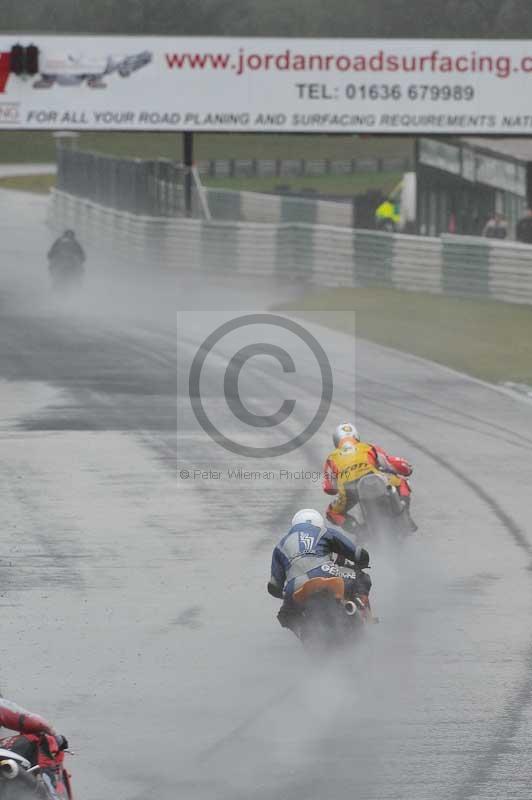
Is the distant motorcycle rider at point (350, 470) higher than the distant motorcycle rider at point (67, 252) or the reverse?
the reverse

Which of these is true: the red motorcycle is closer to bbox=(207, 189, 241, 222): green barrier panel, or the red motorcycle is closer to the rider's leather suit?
the rider's leather suit

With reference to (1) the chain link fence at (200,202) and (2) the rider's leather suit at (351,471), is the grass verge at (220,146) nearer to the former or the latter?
(1) the chain link fence at (200,202)

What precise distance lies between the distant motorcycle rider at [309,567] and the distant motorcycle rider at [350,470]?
2.62 meters

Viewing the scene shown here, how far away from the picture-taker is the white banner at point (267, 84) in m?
36.3

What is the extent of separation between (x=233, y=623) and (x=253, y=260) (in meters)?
24.3

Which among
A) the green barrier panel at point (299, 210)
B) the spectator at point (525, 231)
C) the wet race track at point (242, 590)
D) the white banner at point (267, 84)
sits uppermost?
the white banner at point (267, 84)

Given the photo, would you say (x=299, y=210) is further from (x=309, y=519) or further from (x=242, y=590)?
(x=309, y=519)

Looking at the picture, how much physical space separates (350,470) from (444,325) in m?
14.9

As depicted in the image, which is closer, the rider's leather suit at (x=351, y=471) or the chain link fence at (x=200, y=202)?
the rider's leather suit at (x=351, y=471)

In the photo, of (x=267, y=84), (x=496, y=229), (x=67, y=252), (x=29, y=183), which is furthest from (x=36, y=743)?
(x=29, y=183)

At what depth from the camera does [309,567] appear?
11.0m

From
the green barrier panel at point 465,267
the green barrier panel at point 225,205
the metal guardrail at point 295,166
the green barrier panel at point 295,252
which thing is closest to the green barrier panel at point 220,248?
the green barrier panel at point 295,252

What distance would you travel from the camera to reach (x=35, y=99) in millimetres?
36375

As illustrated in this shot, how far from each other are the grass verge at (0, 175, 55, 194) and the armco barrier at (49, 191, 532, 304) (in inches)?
1088
